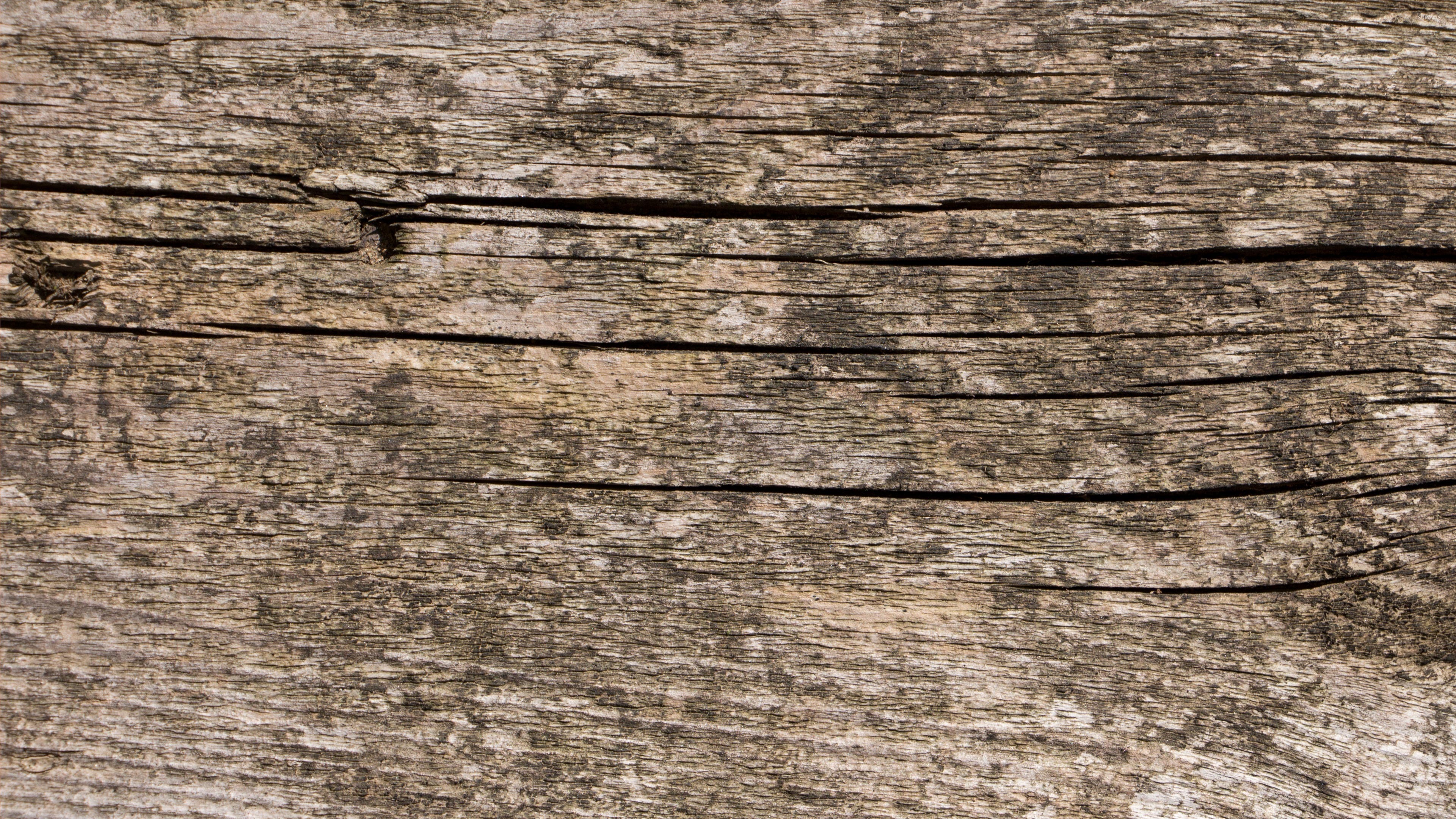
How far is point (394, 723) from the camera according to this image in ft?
5.87

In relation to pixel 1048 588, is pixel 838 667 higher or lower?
lower

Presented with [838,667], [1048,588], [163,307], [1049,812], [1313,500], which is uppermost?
[163,307]

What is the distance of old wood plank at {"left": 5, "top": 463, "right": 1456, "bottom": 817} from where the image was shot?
1.71 metres

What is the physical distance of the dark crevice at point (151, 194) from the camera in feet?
5.98

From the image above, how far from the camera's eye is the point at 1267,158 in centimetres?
180

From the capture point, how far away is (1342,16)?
1.80 metres

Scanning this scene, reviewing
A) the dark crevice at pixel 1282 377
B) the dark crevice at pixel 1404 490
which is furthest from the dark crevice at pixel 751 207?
the dark crevice at pixel 1404 490

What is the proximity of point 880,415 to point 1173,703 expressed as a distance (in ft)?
2.86

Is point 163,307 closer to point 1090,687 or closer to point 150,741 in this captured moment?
point 150,741

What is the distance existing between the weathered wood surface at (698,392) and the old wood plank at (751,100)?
0.01m

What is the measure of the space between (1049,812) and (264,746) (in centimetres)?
173

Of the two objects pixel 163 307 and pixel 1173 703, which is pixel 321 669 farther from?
pixel 1173 703

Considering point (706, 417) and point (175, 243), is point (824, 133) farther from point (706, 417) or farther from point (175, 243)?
point (175, 243)

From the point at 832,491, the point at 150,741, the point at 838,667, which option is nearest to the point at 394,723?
the point at 150,741
